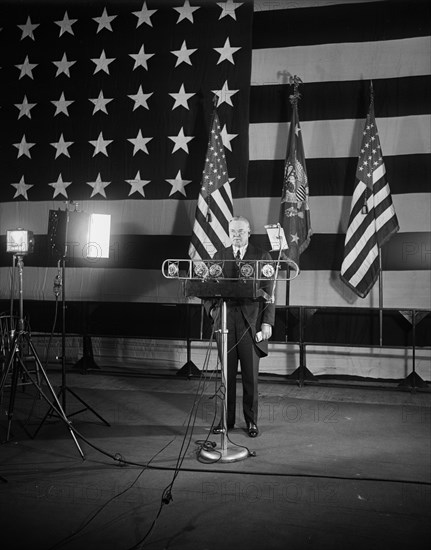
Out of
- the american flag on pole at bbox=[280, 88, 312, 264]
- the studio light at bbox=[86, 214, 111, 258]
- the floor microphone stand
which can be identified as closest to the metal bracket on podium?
the floor microphone stand

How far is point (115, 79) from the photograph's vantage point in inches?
273

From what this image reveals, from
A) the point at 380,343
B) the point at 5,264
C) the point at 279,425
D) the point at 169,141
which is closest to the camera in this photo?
the point at 279,425

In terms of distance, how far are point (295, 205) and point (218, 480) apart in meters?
3.30

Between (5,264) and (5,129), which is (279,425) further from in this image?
(5,129)

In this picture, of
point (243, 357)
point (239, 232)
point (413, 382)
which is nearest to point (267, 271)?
point (239, 232)

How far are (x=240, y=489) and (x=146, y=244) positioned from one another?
13.3ft

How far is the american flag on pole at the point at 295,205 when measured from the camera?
5.73 meters

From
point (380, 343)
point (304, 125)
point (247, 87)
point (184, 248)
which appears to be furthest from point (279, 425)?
point (247, 87)

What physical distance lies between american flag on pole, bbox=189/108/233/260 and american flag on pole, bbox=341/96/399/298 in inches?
49.5

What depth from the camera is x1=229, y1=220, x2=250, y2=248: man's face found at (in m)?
3.97

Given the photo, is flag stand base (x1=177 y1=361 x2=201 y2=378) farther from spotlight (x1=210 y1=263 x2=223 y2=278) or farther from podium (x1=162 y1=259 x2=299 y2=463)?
spotlight (x1=210 y1=263 x2=223 y2=278)

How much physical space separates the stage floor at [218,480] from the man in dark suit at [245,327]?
24cm

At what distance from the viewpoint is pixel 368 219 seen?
5.61m

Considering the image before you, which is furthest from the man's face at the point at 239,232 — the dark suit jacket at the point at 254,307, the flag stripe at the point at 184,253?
the flag stripe at the point at 184,253
